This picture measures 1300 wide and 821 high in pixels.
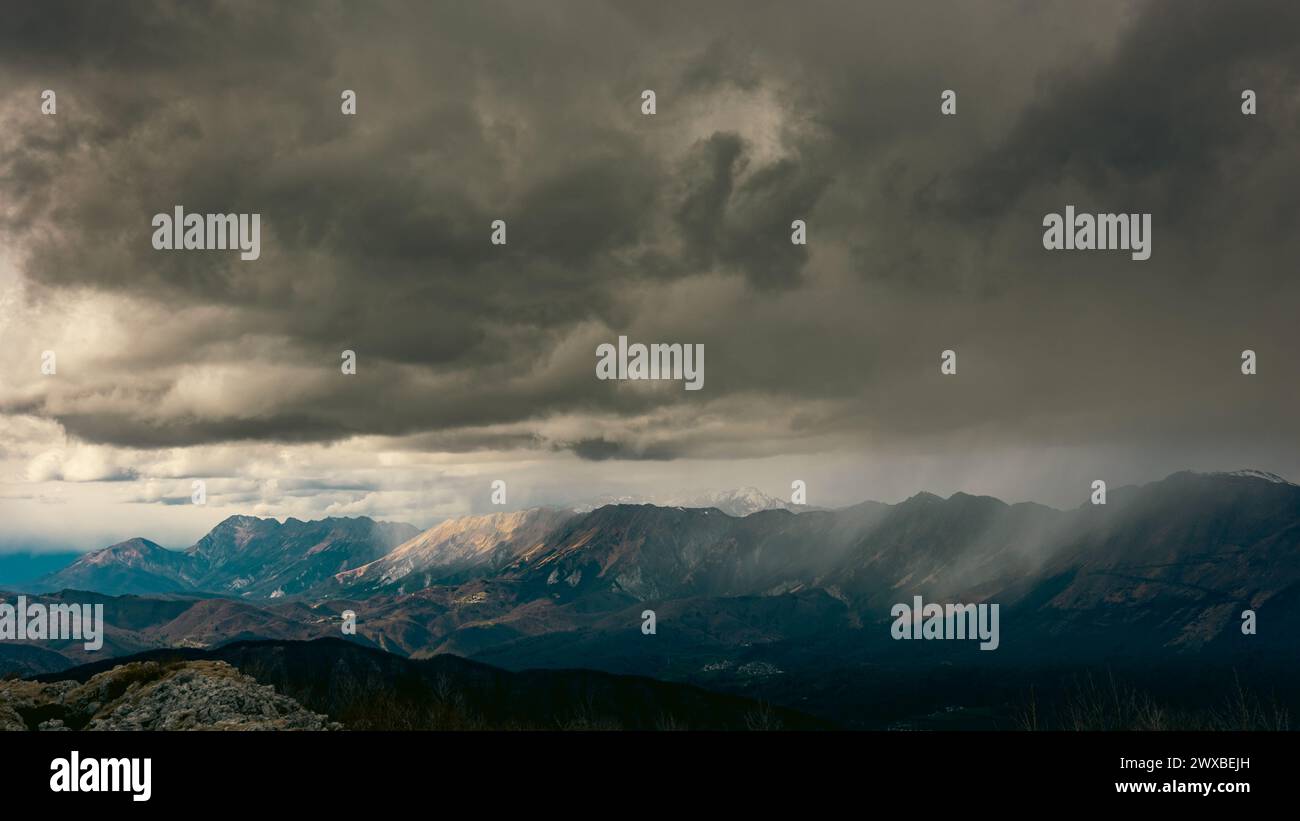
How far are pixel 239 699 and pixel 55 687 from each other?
2878 centimetres

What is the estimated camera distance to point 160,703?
3027 inches

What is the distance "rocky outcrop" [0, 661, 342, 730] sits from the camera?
71188 mm

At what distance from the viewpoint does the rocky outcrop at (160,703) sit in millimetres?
71188
